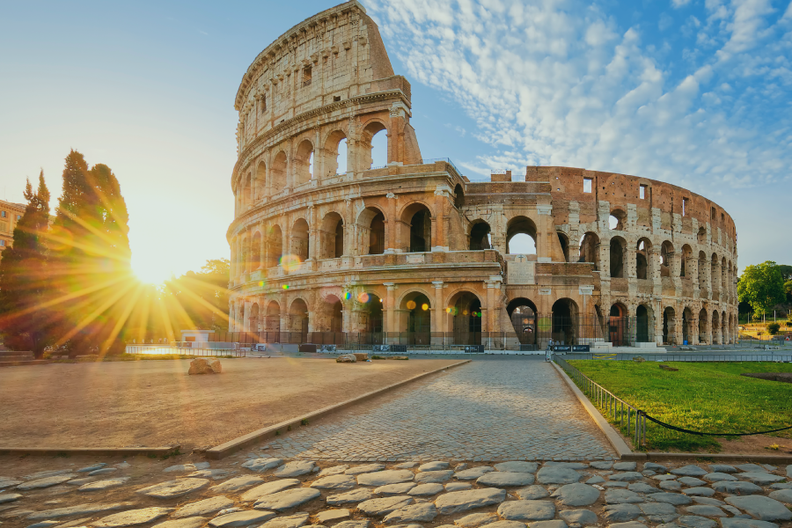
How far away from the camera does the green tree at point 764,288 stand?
77062 millimetres

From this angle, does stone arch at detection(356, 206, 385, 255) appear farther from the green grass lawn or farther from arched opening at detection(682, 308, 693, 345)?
arched opening at detection(682, 308, 693, 345)

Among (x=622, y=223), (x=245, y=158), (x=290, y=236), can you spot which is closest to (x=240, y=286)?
(x=290, y=236)

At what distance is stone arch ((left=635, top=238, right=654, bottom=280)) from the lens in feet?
138

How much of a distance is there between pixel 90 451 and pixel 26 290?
21.6m

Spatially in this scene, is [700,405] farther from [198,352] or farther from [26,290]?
[198,352]

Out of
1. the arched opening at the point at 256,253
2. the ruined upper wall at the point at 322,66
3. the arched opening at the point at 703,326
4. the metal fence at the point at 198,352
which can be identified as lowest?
the metal fence at the point at 198,352

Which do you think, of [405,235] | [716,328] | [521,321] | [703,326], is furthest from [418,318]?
[716,328]

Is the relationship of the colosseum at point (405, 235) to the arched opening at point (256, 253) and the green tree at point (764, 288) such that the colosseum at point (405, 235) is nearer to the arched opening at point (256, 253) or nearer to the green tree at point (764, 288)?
the arched opening at point (256, 253)

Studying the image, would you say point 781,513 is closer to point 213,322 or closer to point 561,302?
point 561,302

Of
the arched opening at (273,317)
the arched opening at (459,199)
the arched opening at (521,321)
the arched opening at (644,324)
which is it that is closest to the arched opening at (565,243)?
the arched opening at (521,321)

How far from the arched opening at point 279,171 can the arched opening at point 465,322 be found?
682 inches

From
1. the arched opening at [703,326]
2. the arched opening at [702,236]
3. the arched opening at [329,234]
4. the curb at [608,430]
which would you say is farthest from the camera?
the arched opening at [702,236]

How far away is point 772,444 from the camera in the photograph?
5980 mm

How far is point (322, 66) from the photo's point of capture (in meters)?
36.4
